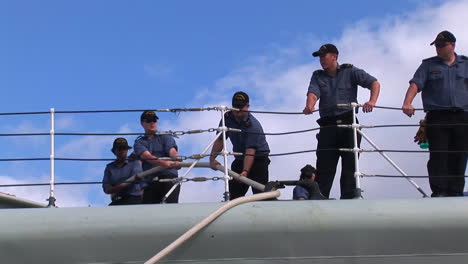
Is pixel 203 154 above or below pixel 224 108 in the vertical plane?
below

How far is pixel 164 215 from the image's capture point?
4.73 metres

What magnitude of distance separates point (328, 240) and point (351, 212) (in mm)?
256

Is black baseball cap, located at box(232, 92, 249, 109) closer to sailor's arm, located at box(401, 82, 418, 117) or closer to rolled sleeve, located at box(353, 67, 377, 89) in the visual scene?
rolled sleeve, located at box(353, 67, 377, 89)

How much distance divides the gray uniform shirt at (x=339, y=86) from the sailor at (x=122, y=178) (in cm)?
162

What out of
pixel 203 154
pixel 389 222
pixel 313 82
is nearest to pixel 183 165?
pixel 203 154

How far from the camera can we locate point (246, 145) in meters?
5.86

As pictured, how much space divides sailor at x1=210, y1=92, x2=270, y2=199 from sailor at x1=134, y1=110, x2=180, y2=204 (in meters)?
0.40

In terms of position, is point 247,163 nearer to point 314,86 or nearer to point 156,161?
point 156,161

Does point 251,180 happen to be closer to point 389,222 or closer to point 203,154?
point 203,154

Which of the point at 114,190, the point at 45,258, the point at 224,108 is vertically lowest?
the point at 45,258

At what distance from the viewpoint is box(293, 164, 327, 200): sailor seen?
16.9 feet

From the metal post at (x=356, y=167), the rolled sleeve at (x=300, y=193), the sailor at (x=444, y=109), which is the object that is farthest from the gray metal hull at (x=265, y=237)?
the sailor at (x=444, y=109)

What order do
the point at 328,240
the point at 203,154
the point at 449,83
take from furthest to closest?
the point at 449,83 < the point at 203,154 < the point at 328,240

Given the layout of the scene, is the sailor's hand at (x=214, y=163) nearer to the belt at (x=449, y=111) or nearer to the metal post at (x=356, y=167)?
the metal post at (x=356, y=167)
